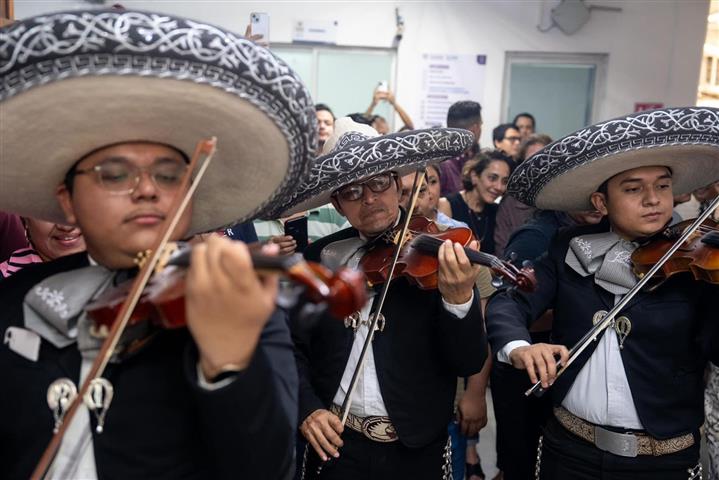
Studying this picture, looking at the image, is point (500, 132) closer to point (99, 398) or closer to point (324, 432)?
point (324, 432)

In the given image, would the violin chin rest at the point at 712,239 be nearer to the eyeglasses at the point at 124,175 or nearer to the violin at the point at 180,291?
the violin at the point at 180,291

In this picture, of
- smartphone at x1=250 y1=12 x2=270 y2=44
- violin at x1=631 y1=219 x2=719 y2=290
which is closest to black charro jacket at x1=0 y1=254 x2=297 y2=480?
violin at x1=631 y1=219 x2=719 y2=290

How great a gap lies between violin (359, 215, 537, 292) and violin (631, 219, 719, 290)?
338 millimetres

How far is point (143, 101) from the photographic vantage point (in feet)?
3.66

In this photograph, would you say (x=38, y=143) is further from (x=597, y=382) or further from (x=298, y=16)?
(x=298, y=16)

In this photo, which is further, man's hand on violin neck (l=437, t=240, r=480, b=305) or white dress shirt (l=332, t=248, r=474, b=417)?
white dress shirt (l=332, t=248, r=474, b=417)

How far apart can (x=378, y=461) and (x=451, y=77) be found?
5.28 m

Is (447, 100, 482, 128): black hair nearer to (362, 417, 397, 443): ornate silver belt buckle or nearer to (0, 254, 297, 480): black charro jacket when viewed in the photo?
(362, 417, 397, 443): ornate silver belt buckle

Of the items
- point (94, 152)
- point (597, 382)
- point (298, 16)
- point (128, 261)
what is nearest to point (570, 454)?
point (597, 382)

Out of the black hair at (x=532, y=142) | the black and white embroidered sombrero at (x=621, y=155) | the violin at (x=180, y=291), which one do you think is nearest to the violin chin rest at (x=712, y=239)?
the black and white embroidered sombrero at (x=621, y=155)

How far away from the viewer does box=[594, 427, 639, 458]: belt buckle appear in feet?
6.45

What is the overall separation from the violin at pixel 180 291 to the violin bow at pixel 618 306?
1.11m

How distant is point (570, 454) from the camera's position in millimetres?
2066

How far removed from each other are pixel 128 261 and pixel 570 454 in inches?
58.7
